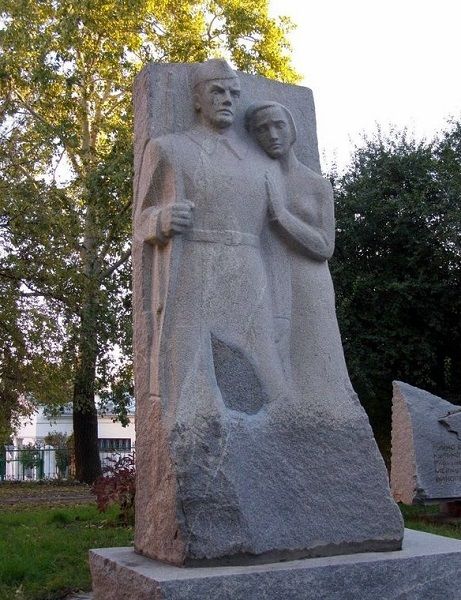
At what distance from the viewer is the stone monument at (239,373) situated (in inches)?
128

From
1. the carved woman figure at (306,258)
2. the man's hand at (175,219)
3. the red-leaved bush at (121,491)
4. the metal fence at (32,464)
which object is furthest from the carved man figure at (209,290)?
the metal fence at (32,464)

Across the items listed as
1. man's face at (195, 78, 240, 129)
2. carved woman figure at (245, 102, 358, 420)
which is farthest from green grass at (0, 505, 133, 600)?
man's face at (195, 78, 240, 129)

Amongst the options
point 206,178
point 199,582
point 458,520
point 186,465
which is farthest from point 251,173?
point 458,520

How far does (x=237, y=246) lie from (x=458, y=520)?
670cm

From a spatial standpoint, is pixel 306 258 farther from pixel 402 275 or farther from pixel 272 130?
pixel 402 275

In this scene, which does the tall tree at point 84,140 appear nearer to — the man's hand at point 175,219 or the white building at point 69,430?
the man's hand at point 175,219

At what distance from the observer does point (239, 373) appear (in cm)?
355

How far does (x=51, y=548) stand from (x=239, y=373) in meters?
3.75

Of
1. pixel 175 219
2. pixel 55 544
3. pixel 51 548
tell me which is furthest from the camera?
pixel 55 544

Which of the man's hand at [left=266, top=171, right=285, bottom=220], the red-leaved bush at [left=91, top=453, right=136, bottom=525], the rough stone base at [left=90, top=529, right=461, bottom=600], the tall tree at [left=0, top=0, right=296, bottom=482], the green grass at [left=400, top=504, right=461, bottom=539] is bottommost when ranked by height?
the green grass at [left=400, top=504, right=461, bottom=539]

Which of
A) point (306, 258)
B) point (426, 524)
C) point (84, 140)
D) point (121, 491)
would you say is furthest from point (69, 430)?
point (306, 258)

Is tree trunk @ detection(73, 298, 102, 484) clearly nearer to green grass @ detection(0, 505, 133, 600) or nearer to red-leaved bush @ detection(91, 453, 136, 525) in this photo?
green grass @ detection(0, 505, 133, 600)

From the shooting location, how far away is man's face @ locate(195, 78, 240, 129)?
378cm

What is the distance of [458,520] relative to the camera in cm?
916
